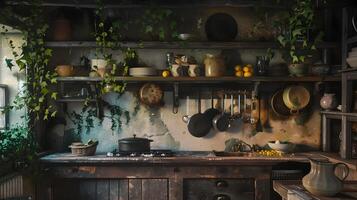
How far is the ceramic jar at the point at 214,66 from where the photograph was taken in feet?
11.4

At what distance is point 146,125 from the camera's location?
3.78 m

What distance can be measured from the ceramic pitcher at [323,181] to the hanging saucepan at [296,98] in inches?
66.7

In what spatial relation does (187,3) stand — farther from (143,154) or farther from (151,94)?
(143,154)

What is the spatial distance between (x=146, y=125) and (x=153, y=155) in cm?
52

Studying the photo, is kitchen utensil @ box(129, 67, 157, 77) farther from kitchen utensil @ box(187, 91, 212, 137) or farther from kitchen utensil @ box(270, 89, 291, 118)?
kitchen utensil @ box(270, 89, 291, 118)

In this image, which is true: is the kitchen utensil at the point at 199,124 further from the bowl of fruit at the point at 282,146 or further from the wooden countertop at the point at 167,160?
the bowl of fruit at the point at 282,146

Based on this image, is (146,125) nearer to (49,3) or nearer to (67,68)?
(67,68)

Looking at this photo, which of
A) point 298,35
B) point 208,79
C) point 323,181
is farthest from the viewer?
point 298,35

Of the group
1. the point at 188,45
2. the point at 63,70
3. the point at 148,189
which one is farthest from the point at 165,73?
the point at 148,189

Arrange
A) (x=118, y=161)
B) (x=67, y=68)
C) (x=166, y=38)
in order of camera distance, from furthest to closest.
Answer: (x=166, y=38), (x=67, y=68), (x=118, y=161)

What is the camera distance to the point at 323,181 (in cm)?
193

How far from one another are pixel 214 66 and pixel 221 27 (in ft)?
1.67

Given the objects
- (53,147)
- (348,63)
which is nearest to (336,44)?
(348,63)

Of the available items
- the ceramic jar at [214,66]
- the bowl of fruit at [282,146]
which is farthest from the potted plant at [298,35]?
the bowl of fruit at [282,146]
